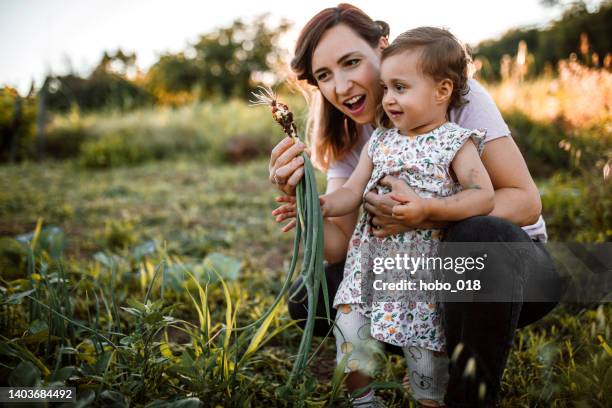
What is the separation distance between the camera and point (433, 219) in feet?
4.34

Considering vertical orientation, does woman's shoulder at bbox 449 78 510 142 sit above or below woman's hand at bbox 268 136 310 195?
above

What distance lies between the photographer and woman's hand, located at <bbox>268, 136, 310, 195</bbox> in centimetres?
137

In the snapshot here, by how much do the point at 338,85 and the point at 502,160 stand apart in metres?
0.63

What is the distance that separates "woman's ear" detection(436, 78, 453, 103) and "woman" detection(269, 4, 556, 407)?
0.16 m

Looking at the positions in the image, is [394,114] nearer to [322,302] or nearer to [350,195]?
[350,195]

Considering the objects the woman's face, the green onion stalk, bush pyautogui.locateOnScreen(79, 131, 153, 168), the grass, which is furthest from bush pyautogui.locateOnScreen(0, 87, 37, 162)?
the green onion stalk

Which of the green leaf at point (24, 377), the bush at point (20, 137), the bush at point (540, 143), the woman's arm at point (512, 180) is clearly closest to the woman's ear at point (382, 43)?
the woman's arm at point (512, 180)

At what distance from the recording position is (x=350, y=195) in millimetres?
1563

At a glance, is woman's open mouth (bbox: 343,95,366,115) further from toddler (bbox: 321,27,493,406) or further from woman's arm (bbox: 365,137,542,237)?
woman's arm (bbox: 365,137,542,237)

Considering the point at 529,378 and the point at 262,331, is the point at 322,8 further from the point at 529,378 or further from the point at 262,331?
the point at 529,378

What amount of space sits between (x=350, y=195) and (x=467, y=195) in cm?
41

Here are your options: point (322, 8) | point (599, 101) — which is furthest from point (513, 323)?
point (599, 101)

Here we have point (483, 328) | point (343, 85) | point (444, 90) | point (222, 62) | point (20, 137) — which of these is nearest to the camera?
point (483, 328)

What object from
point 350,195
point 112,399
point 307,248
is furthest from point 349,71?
point 112,399
